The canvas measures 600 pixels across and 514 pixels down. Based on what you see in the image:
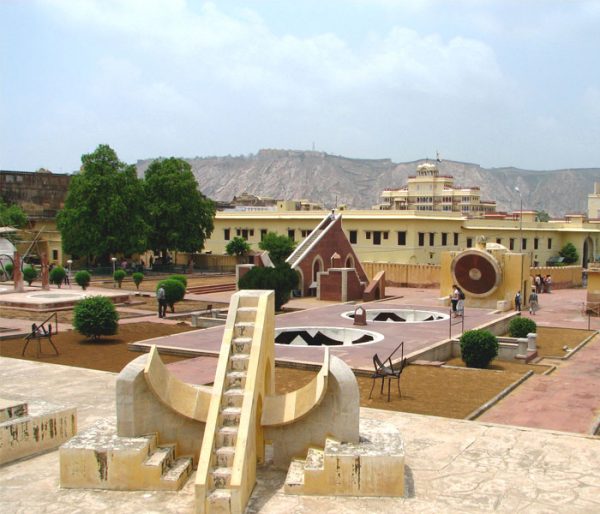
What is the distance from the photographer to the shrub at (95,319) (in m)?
18.7

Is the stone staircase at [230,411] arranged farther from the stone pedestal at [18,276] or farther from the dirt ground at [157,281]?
the dirt ground at [157,281]

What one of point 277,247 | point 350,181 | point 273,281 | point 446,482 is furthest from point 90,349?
point 350,181

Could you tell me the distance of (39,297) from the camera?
28047mm

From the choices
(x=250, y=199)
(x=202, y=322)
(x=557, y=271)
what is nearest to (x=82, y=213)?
(x=202, y=322)

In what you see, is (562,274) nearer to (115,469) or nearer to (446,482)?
(446,482)

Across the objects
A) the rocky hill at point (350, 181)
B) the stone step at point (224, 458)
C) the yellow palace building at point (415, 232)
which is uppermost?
the rocky hill at point (350, 181)

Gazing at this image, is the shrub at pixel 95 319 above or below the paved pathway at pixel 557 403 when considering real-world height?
above

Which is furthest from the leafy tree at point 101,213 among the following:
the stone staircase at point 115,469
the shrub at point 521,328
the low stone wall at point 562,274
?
the stone staircase at point 115,469

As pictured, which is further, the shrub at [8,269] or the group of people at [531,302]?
the shrub at [8,269]

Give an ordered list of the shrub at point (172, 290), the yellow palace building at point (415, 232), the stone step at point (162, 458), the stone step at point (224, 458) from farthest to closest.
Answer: the yellow palace building at point (415, 232) → the shrub at point (172, 290) → the stone step at point (162, 458) → the stone step at point (224, 458)

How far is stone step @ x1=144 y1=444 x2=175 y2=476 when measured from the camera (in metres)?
8.10

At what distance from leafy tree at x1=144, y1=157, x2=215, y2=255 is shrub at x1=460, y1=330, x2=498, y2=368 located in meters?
30.5

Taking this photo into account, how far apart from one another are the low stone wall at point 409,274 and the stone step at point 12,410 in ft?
104

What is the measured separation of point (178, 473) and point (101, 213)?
113ft
